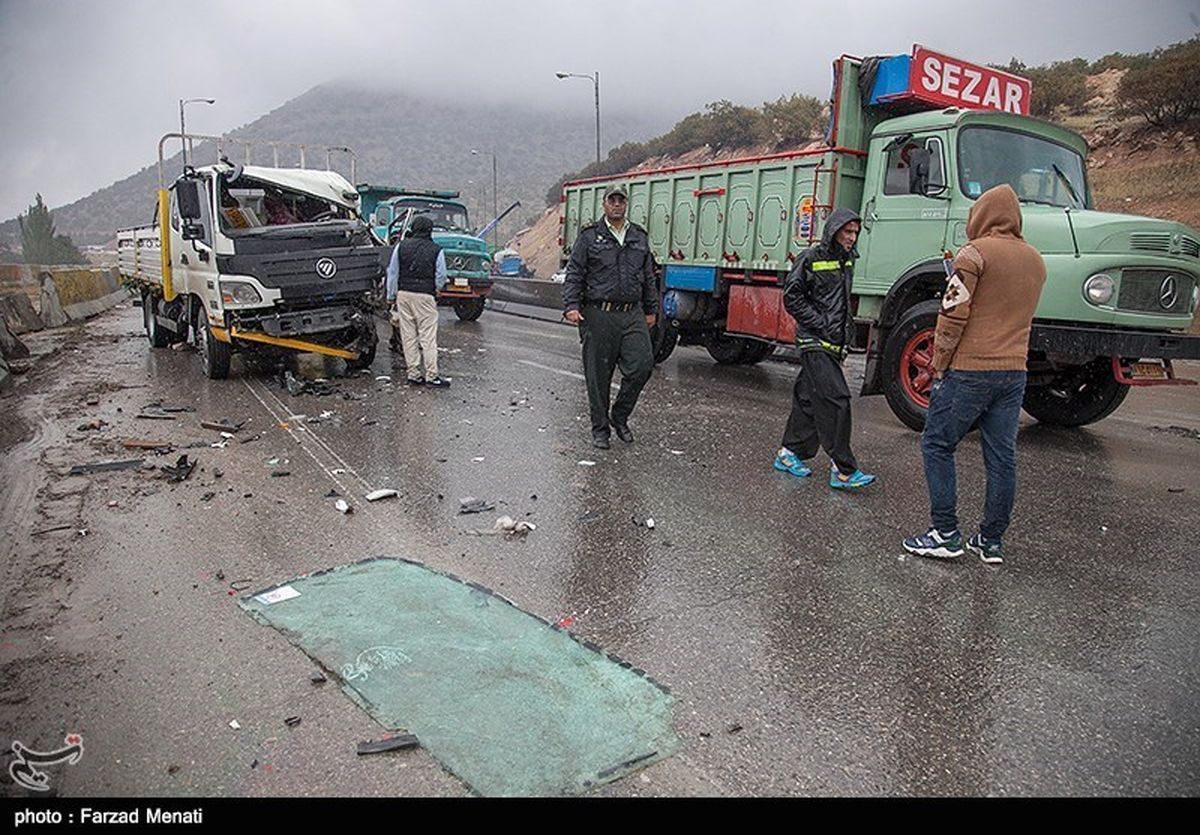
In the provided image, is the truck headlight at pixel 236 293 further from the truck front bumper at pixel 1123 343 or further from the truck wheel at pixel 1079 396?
the truck wheel at pixel 1079 396

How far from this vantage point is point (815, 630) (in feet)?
11.4

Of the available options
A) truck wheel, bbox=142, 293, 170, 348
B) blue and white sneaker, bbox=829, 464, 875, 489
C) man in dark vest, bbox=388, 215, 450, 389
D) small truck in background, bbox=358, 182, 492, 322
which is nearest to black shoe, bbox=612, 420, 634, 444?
blue and white sneaker, bbox=829, 464, 875, 489

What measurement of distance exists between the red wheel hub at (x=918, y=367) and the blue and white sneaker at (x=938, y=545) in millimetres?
3013

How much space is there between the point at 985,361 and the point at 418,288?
6431 mm

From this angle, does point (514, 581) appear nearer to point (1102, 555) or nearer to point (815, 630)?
point (815, 630)

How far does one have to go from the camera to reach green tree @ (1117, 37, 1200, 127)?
20656 millimetres

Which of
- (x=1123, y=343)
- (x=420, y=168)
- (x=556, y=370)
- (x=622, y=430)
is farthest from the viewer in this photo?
(x=420, y=168)

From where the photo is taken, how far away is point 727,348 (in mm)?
11336

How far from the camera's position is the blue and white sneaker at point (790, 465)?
5.84 meters

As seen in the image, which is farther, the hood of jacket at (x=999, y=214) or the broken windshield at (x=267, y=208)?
the broken windshield at (x=267, y=208)

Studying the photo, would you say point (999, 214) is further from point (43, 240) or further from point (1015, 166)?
point (43, 240)

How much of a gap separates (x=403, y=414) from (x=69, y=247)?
79521mm

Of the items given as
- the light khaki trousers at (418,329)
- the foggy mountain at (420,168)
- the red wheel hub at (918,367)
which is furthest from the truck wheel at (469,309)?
the foggy mountain at (420,168)

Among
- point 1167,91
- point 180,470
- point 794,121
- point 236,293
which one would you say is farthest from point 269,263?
point 794,121
